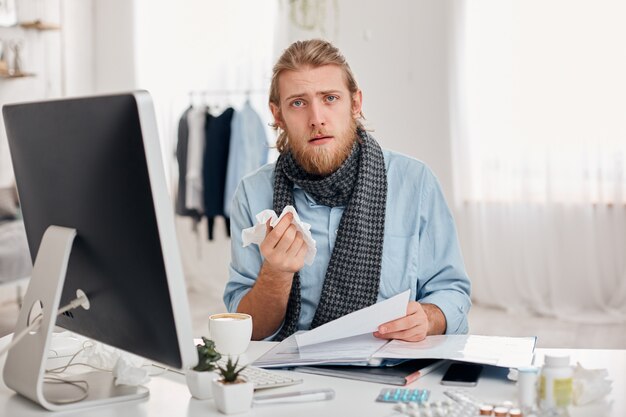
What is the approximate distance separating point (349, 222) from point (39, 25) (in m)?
3.95

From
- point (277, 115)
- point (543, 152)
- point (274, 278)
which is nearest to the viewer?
point (274, 278)

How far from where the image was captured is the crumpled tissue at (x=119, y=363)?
4.13ft

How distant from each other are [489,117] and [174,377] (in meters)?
3.98

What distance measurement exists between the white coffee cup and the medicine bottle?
0.53 meters

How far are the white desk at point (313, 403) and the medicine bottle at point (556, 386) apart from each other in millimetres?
56

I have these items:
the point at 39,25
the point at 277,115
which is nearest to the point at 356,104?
the point at 277,115

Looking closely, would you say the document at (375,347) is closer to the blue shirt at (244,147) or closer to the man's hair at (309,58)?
the man's hair at (309,58)

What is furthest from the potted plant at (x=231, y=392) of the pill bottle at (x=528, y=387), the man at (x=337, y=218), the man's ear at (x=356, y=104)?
the man's ear at (x=356, y=104)

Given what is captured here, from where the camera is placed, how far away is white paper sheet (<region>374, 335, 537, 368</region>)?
130 cm

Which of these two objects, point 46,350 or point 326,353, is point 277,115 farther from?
point 46,350

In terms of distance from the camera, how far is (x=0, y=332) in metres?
4.30

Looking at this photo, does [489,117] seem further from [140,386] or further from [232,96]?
[140,386]

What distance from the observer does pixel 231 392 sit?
3.71ft

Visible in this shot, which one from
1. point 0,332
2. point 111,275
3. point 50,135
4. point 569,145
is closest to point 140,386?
point 111,275
